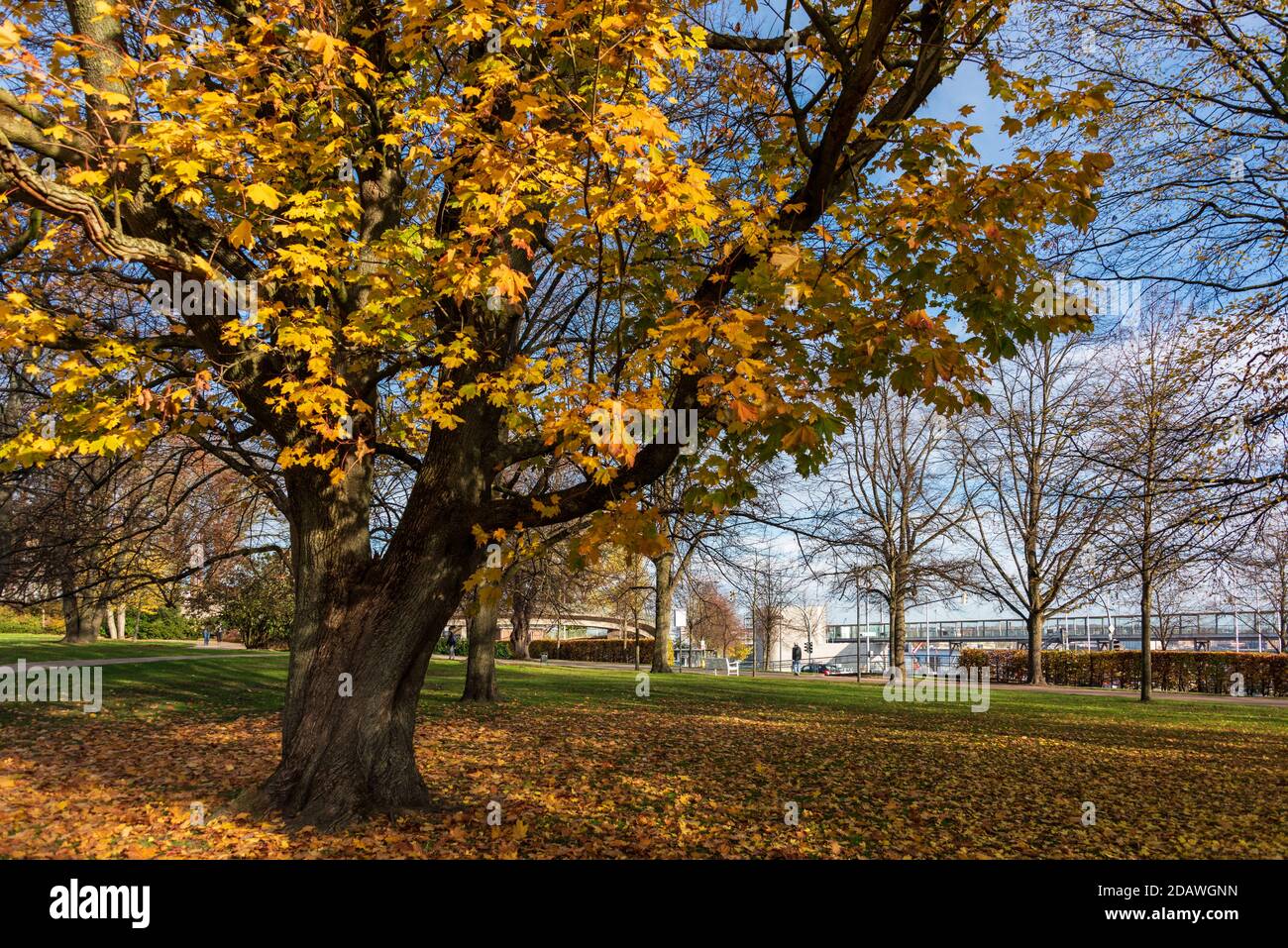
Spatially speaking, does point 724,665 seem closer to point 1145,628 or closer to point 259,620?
point 1145,628

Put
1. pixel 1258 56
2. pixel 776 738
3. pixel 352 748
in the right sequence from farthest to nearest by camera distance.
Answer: pixel 776 738 < pixel 1258 56 < pixel 352 748

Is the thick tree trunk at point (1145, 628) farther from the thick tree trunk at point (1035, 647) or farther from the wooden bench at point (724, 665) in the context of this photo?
the wooden bench at point (724, 665)

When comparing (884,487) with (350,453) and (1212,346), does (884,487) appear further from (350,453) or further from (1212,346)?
(350,453)

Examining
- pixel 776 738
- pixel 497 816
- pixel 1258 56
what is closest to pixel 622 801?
pixel 497 816

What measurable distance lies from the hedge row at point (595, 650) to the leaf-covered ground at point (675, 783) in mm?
26594

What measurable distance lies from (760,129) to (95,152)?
6.12 m

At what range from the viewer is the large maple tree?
482 cm

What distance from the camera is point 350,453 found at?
690 cm

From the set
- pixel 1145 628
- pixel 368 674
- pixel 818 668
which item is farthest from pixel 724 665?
pixel 368 674

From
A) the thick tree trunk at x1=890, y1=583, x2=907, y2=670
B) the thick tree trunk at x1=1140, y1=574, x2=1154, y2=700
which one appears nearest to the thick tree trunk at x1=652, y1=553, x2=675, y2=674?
the thick tree trunk at x1=890, y1=583, x2=907, y2=670

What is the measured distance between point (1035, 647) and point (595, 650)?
24116mm

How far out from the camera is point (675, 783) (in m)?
8.95

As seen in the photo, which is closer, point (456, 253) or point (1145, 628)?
point (456, 253)

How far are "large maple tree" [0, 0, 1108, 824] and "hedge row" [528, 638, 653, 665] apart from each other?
35.0m
